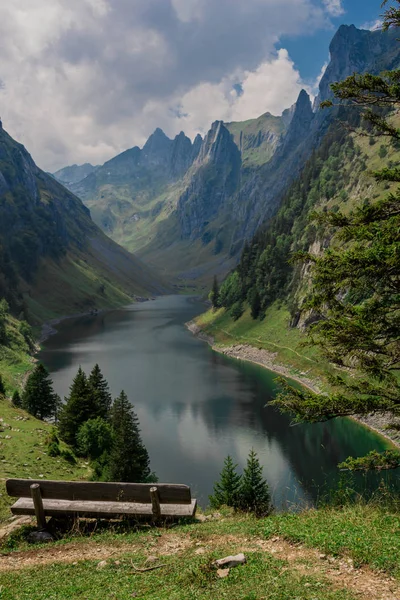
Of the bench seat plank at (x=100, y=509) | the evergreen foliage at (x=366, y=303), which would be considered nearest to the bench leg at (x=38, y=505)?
the bench seat plank at (x=100, y=509)

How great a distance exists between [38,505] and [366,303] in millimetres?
14262

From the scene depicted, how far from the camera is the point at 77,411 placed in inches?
1955

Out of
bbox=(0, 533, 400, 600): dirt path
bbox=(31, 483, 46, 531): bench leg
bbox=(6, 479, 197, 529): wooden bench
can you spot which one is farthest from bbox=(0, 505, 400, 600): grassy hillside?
bbox=(31, 483, 46, 531): bench leg

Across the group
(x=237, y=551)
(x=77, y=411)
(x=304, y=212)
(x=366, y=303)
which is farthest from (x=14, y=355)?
(x=304, y=212)

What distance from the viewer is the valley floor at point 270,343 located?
3430 inches

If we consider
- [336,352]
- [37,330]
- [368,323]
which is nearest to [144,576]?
[336,352]

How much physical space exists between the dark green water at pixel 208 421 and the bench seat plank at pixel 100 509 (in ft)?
19.4

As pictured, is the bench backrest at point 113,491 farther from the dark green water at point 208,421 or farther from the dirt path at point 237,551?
the dark green water at point 208,421

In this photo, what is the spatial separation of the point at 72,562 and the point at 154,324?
169m

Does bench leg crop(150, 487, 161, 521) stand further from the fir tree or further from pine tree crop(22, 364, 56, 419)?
the fir tree

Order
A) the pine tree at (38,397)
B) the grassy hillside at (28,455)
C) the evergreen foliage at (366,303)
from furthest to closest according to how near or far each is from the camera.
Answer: the pine tree at (38,397)
the grassy hillside at (28,455)
the evergreen foliage at (366,303)

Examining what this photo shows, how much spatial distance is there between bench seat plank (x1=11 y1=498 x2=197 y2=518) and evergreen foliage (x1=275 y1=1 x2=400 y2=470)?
5.57m

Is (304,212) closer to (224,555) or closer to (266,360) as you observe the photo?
(266,360)

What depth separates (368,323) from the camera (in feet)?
44.1
